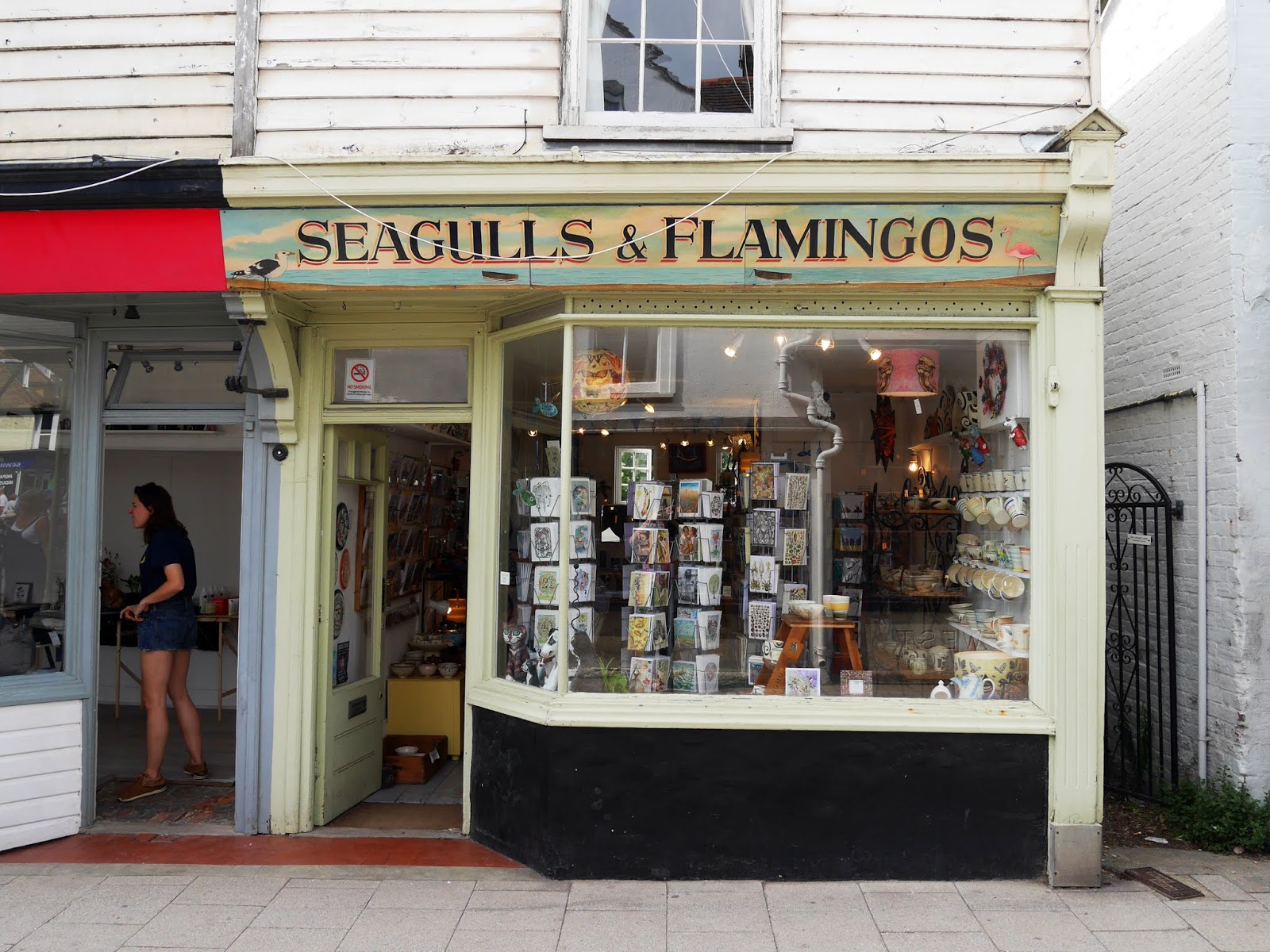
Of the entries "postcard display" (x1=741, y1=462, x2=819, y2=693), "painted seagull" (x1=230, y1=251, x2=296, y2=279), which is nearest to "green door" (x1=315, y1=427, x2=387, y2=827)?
"painted seagull" (x1=230, y1=251, x2=296, y2=279)

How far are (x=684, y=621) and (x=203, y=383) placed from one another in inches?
132

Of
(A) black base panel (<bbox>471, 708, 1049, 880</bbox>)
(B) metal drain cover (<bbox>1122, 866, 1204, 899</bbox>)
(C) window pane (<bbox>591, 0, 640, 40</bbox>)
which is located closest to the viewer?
(B) metal drain cover (<bbox>1122, 866, 1204, 899</bbox>)

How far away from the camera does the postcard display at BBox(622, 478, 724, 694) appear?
5.26 m

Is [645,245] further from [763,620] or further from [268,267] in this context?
[763,620]

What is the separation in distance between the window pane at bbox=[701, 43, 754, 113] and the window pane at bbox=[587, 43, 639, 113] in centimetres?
39

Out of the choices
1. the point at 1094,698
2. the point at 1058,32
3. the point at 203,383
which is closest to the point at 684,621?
the point at 1094,698

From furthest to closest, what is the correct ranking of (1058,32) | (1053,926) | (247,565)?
(247,565) < (1058,32) < (1053,926)

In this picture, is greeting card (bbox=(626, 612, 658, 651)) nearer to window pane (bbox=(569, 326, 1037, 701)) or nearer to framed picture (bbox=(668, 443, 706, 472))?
window pane (bbox=(569, 326, 1037, 701))

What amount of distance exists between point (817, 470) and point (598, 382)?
53.2 inches

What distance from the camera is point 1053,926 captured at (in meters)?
4.29

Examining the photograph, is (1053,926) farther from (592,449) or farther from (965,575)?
(592,449)

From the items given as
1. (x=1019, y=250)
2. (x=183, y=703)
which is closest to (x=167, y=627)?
(x=183, y=703)

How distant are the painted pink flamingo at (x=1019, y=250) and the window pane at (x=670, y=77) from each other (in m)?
1.85

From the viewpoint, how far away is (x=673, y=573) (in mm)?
5340
